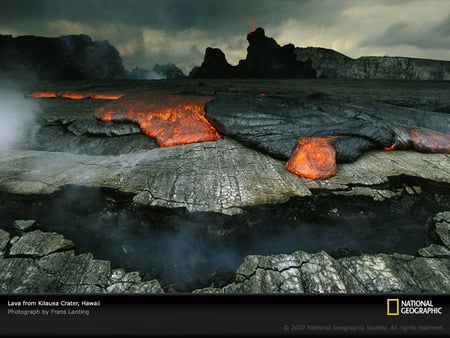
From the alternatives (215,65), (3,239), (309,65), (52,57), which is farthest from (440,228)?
(52,57)

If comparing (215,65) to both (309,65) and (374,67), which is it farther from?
(374,67)

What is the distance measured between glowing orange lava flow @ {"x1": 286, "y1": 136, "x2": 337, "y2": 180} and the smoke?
14.8 feet

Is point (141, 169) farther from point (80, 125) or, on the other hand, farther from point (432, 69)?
point (432, 69)

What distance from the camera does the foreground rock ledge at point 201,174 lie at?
2516 millimetres

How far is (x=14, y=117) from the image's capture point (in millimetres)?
4617

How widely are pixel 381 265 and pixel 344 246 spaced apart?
1.24 ft

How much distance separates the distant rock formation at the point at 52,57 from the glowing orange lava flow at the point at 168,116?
1129cm

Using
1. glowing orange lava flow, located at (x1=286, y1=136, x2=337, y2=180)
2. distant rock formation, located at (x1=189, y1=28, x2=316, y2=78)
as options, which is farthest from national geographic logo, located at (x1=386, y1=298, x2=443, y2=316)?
distant rock formation, located at (x1=189, y1=28, x2=316, y2=78)

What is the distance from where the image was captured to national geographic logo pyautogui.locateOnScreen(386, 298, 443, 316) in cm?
123

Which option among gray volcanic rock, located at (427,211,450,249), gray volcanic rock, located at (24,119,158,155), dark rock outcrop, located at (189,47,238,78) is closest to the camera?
gray volcanic rock, located at (427,211,450,249)

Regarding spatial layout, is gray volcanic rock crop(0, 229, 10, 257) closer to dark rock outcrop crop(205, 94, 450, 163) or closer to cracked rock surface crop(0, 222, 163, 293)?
cracked rock surface crop(0, 222, 163, 293)

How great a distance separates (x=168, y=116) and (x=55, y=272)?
2.58 m
